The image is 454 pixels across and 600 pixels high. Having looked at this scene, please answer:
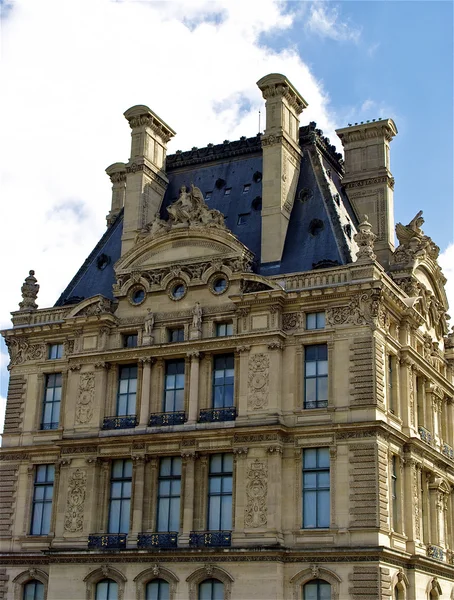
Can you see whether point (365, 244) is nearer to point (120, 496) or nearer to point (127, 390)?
point (127, 390)

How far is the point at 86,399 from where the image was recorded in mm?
36625

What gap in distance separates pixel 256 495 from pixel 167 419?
4425 millimetres

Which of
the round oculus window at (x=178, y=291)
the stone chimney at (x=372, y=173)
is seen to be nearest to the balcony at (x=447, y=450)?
the stone chimney at (x=372, y=173)

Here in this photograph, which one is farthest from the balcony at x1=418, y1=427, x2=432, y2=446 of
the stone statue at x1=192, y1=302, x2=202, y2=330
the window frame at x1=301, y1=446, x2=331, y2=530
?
the stone statue at x1=192, y1=302, x2=202, y2=330

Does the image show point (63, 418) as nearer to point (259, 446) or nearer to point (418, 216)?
point (259, 446)

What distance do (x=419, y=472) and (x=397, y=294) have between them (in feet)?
20.6

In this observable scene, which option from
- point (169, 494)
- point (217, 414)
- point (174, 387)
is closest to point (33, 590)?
point (169, 494)

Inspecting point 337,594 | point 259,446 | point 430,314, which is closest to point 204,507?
point 259,446

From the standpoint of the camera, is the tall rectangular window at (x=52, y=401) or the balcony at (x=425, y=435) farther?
the tall rectangular window at (x=52, y=401)

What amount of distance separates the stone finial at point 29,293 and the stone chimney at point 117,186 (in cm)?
597

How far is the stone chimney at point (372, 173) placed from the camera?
131 ft

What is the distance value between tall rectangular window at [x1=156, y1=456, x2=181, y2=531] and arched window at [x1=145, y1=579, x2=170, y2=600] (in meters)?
1.77

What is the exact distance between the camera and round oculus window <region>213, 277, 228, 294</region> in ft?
117

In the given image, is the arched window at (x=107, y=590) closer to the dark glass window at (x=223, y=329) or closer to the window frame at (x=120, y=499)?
the window frame at (x=120, y=499)
